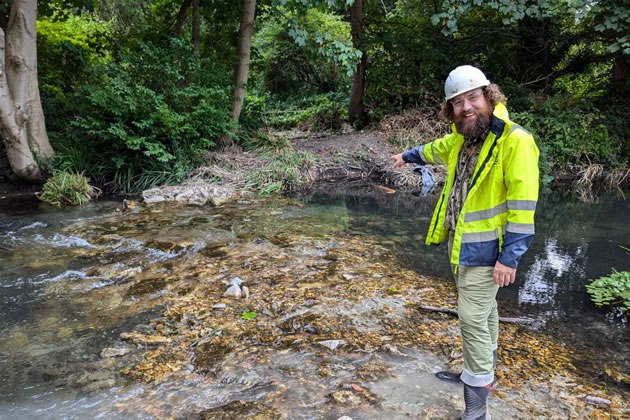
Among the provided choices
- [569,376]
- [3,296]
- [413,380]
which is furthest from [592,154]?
[3,296]

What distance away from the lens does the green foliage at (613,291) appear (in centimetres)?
407

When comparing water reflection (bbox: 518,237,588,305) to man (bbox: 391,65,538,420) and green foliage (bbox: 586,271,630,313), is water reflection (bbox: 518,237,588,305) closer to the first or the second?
green foliage (bbox: 586,271,630,313)

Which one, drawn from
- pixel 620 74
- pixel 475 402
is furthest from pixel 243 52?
pixel 620 74

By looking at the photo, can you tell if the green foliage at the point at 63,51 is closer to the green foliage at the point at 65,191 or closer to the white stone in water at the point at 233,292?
the green foliage at the point at 65,191

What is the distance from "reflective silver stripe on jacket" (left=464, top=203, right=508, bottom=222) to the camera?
2.29m

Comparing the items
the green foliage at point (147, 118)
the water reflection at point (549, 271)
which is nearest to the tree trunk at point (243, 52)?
the green foliage at point (147, 118)

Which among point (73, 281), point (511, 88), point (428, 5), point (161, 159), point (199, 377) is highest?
point (428, 5)

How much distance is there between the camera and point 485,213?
2.33m

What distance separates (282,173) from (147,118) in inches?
117

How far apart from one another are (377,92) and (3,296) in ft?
36.0

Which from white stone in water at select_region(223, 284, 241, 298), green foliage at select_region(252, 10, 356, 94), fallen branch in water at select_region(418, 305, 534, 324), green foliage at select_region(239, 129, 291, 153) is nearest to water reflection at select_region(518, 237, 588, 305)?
fallen branch in water at select_region(418, 305, 534, 324)

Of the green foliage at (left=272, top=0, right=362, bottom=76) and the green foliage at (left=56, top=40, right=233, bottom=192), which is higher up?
the green foliage at (left=272, top=0, right=362, bottom=76)

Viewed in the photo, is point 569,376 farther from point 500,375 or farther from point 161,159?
point 161,159

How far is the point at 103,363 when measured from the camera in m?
2.98
